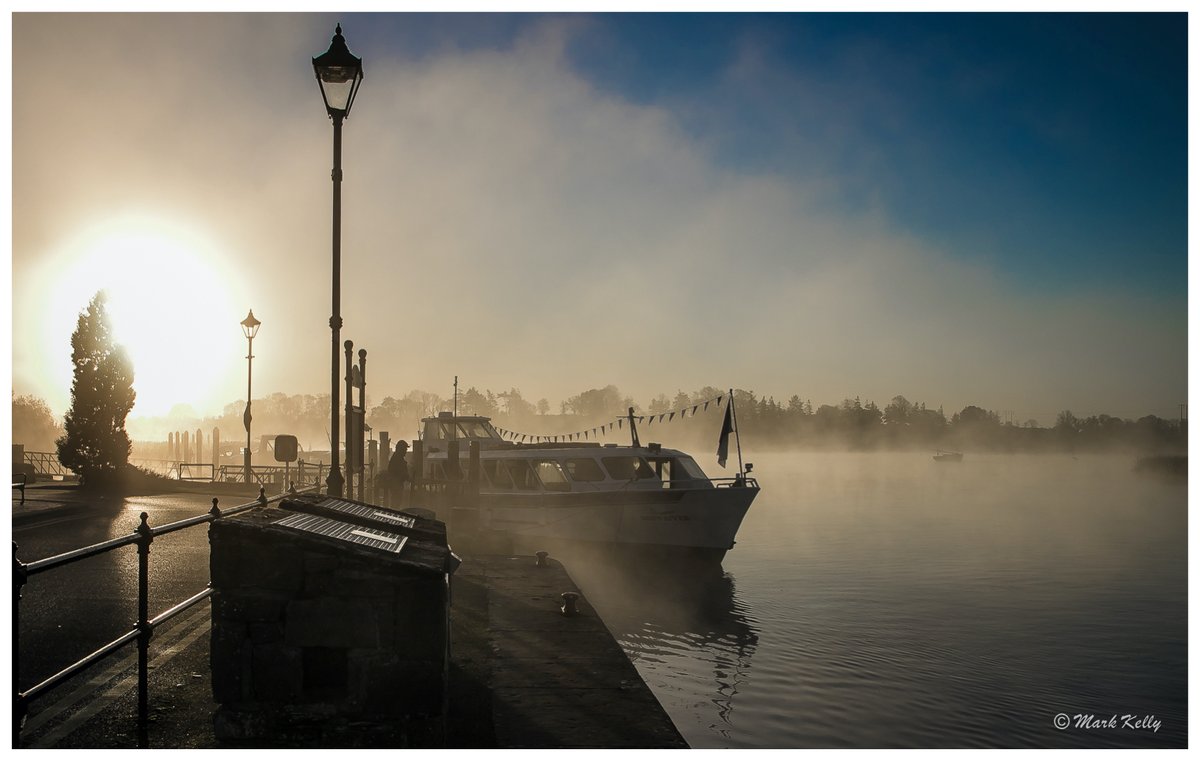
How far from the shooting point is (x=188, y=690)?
5617 mm

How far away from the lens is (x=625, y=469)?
1008 inches

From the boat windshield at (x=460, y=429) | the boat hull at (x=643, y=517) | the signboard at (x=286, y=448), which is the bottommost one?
the boat hull at (x=643, y=517)

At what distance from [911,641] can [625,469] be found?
1044 cm

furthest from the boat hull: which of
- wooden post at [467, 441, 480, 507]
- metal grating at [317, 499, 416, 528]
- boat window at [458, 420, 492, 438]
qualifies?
metal grating at [317, 499, 416, 528]

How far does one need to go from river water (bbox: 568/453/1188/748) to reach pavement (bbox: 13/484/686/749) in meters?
3.56

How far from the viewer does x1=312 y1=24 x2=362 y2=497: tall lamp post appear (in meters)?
10.8

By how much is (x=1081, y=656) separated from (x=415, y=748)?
1635 cm

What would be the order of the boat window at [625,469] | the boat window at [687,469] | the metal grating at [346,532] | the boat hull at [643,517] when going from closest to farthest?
1. the metal grating at [346,532]
2. the boat hull at [643,517]
3. the boat window at [687,469]
4. the boat window at [625,469]

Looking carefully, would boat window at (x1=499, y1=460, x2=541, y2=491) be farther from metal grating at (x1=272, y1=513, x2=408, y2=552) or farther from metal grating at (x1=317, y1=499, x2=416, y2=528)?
metal grating at (x1=272, y1=513, x2=408, y2=552)

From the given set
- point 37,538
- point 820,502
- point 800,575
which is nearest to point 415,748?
point 37,538

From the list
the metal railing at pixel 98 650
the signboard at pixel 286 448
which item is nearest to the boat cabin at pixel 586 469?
the signboard at pixel 286 448

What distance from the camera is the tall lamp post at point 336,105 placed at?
10.8 metres

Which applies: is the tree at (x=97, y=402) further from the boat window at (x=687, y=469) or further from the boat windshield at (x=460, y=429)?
the boat window at (x=687, y=469)

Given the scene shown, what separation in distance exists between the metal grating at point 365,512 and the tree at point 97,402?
25.9 meters
